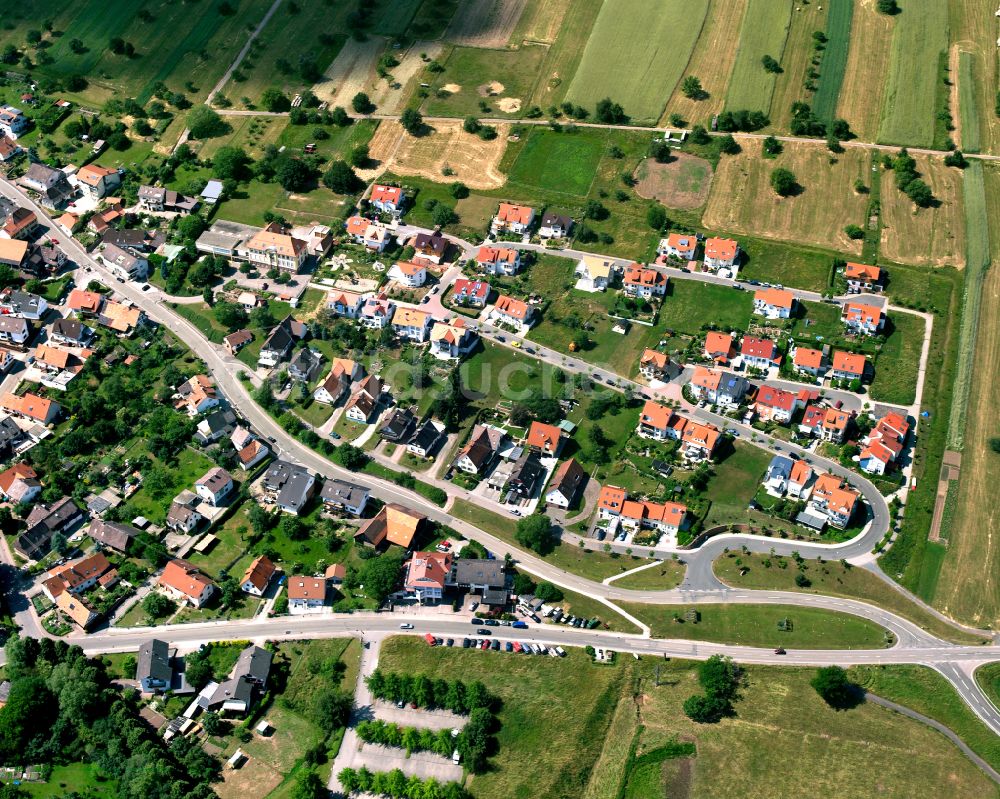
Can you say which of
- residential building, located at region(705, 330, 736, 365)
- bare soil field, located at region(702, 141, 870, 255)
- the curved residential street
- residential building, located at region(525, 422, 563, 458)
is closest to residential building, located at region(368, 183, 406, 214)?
bare soil field, located at region(702, 141, 870, 255)

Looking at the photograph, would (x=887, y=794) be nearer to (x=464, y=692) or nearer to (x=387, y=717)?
(x=464, y=692)

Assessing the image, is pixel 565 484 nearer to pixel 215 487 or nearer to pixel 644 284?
pixel 644 284

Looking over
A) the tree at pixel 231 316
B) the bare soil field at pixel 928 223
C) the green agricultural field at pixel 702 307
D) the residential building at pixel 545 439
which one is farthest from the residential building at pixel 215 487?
the bare soil field at pixel 928 223

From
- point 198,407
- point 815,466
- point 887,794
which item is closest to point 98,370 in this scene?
point 198,407

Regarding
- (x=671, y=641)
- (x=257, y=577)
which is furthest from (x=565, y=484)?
(x=257, y=577)

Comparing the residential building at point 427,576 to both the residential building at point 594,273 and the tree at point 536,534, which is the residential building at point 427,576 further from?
the residential building at point 594,273
